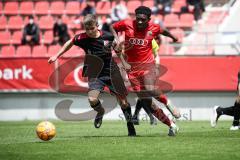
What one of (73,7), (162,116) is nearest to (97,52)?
(162,116)

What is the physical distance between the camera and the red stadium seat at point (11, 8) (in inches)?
1134

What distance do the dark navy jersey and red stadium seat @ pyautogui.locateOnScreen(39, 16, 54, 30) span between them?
13.4m

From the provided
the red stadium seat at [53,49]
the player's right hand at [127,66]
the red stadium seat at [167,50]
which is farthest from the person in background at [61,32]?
the player's right hand at [127,66]

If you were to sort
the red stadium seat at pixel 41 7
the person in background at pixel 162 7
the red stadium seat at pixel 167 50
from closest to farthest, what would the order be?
1. the red stadium seat at pixel 167 50
2. the person in background at pixel 162 7
3. the red stadium seat at pixel 41 7

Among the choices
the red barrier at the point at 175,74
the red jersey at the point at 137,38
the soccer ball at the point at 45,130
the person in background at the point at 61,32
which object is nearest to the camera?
the soccer ball at the point at 45,130

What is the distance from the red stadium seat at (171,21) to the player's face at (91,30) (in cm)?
1265

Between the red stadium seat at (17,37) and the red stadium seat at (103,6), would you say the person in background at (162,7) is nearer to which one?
the red stadium seat at (103,6)

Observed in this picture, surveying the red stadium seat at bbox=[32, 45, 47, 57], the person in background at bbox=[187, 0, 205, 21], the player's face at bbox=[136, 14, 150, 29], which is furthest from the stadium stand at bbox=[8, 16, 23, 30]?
the player's face at bbox=[136, 14, 150, 29]

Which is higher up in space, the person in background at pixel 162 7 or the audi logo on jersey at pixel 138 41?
the audi logo on jersey at pixel 138 41

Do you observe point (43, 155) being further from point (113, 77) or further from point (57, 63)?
point (57, 63)

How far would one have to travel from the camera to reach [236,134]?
14289mm

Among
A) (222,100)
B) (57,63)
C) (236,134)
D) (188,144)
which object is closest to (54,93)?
(57,63)

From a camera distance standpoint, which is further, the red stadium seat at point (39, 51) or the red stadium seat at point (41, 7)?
the red stadium seat at point (41, 7)

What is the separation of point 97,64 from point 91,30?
3.13 ft
